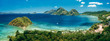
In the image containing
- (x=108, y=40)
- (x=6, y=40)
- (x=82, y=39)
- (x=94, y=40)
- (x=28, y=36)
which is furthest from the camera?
(x=6, y=40)

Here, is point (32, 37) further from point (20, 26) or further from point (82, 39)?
point (20, 26)

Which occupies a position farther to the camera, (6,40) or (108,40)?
(6,40)

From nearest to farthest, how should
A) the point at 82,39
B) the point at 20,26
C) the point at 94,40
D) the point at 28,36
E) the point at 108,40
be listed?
the point at 108,40 → the point at 94,40 → the point at 82,39 → the point at 28,36 → the point at 20,26

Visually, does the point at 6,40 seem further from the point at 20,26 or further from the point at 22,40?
the point at 20,26

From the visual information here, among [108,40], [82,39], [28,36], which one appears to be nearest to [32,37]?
[28,36]

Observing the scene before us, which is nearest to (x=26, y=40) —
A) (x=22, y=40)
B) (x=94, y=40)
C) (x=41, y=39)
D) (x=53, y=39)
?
(x=22, y=40)

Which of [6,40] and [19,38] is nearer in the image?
[19,38]

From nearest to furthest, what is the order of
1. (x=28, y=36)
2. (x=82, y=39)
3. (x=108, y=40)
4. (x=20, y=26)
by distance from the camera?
(x=108, y=40) → (x=82, y=39) → (x=28, y=36) → (x=20, y=26)

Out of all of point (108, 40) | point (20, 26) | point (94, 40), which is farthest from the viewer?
point (20, 26)

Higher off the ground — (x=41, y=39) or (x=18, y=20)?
(x=18, y=20)
